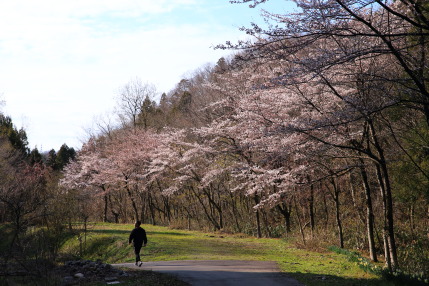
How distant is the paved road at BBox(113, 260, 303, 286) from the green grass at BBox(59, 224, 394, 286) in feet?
1.52

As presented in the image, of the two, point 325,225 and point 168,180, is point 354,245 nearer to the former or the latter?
point 325,225

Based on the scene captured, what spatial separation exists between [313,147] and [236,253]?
6.23m

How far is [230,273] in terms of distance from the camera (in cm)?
1189

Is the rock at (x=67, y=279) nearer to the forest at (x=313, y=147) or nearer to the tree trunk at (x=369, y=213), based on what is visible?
the forest at (x=313, y=147)

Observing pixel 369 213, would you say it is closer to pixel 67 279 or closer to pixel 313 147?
pixel 313 147

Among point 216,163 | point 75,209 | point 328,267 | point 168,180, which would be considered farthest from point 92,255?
point 328,267

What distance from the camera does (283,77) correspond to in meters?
8.30

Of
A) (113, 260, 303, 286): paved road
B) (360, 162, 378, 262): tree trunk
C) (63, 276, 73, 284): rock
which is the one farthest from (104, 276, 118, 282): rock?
(360, 162, 378, 262): tree trunk

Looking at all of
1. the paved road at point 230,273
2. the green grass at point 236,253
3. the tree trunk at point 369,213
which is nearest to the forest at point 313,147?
the tree trunk at point 369,213

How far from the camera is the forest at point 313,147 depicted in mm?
8547

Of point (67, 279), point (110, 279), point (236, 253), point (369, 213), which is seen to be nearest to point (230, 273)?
point (110, 279)

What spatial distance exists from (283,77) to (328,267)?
22.6 ft

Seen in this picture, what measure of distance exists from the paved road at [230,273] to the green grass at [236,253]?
0.46 m

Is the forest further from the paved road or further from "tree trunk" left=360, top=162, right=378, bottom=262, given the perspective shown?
the paved road
